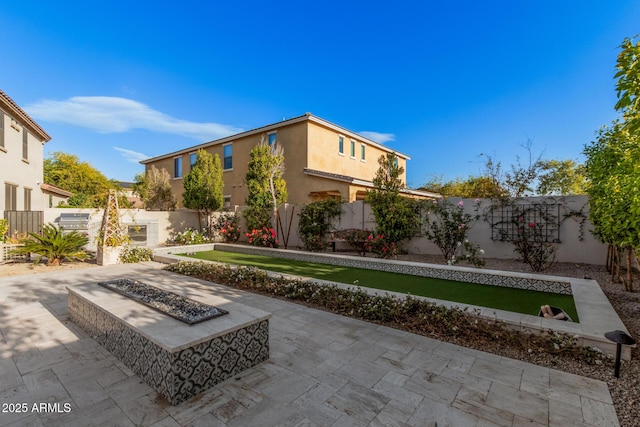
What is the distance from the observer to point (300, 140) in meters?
16.0

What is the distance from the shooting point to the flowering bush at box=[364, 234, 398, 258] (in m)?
9.53

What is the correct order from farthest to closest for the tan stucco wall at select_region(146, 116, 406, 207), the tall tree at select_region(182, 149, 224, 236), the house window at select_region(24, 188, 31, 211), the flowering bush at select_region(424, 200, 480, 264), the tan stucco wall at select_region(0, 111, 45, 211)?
the tan stucco wall at select_region(146, 116, 406, 207), the tall tree at select_region(182, 149, 224, 236), the house window at select_region(24, 188, 31, 211), the tan stucco wall at select_region(0, 111, 45, 211), the flowering bush at select_region(424, 200, 480, 264)

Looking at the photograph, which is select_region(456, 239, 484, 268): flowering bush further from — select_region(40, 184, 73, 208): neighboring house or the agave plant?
select_region(40, 184, 73, 208): neighboring house

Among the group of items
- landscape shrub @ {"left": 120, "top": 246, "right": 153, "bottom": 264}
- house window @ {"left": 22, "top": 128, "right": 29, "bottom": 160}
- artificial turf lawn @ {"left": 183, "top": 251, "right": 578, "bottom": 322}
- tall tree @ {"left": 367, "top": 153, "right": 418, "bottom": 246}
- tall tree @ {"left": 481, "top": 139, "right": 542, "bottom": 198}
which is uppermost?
house window @ {"left": 22, "top": 128, "right": 29, "bottom": 160}

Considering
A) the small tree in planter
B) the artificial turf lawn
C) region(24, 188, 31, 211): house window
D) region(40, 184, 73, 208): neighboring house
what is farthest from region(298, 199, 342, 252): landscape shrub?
region(40, 184, 73, 208): neighboring house

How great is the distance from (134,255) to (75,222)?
4428 millimetres

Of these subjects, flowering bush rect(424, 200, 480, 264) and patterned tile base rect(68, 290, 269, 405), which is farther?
flowering bush rect(424, 200, 480, 264)

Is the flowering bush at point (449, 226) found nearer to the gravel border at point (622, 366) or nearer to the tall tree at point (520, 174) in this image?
the tall tree at point (520, 174)

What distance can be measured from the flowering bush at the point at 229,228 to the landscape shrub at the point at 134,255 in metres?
4.60

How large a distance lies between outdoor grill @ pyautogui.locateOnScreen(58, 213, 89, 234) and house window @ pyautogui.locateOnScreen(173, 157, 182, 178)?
467 inches

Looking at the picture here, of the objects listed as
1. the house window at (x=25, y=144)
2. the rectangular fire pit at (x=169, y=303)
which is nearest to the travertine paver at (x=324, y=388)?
the rectangular fire pit at (x=169, y=303)

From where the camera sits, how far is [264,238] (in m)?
12.6

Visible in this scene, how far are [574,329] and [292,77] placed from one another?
Result: 15.9 meters

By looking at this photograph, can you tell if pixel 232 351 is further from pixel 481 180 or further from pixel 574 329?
pixel 481 180
